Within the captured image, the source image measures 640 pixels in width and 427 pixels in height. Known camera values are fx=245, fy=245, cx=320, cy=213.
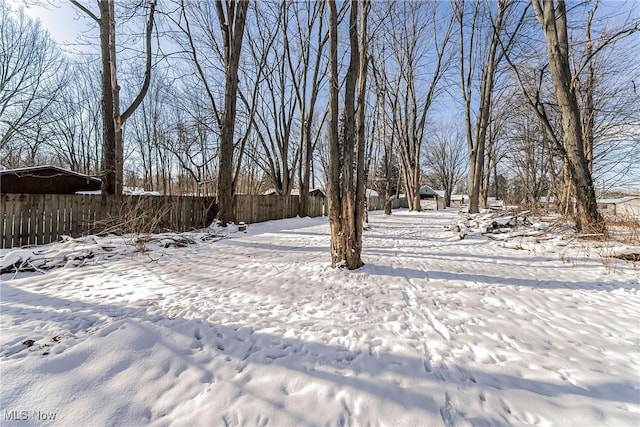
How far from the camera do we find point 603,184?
10.6m

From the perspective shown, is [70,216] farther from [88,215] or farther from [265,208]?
[265,208]

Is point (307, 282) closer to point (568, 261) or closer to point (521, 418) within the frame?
point (521, 418)

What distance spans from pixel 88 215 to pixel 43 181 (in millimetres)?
9631

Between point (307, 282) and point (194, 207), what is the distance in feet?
25.7

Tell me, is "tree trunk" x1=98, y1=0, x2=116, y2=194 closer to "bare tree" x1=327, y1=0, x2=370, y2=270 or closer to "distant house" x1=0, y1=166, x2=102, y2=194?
"distant house" x1=0, y1=166, x2=102, y2=194

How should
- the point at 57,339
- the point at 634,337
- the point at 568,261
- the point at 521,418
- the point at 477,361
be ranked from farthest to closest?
the point at 568,261, the point at 634,337, the point at 57,339, the point at 477,361, the point at 521,418

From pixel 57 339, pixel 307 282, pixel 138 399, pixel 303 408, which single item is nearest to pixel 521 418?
pixel 303 408

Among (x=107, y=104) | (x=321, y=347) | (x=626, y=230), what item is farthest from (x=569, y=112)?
(x=107, y=104)

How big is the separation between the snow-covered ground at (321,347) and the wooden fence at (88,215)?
3078 millimetres

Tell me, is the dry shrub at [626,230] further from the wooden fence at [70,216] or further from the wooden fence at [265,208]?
the wooden fence at [265,208]

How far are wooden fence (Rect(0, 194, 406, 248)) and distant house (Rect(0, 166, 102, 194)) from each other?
18.1 ft

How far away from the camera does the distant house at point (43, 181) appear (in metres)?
11.8

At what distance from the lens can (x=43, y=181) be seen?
42.3ft

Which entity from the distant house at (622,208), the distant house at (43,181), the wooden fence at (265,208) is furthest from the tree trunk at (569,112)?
the distant house at (43,181)
